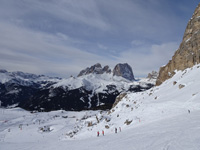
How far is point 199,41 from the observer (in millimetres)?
48656

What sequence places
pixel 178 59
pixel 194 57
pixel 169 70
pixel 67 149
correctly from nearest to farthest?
pixel 67 149, pixel 194 57, pixel 178 59, pixel 169 70

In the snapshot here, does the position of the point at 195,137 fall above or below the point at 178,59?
below

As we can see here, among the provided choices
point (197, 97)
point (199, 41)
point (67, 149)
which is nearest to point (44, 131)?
point (67, 149)

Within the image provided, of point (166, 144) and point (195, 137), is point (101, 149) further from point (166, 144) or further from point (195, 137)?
point (195, 137)

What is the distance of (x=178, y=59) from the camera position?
56.1 metres

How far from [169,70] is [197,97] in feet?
133

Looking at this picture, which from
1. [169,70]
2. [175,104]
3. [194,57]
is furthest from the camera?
[169,70]

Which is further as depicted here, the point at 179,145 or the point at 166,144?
the point at 166,144

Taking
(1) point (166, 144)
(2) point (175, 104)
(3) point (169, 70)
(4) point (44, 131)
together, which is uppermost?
(3) point (169, 70)

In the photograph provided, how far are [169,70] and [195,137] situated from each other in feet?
184

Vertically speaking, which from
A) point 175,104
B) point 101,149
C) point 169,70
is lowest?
point 101,149

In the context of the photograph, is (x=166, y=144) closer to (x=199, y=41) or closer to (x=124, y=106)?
(x=124, y=106)

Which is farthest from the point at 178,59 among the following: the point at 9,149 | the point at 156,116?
the point at 9,149

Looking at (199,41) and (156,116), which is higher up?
(199,41)
